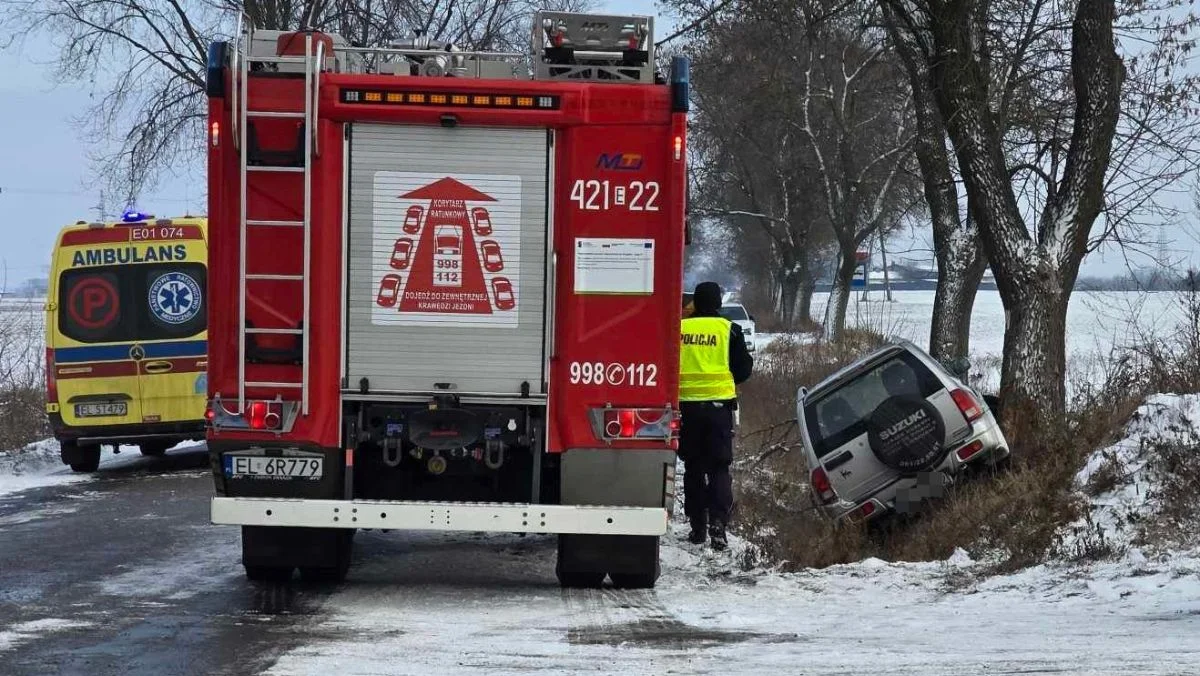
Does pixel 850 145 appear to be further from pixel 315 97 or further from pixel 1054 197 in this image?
pixel 315 97

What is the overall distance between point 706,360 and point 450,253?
2884 mm

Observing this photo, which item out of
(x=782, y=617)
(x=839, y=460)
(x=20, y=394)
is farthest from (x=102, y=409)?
(x=782, y=617)

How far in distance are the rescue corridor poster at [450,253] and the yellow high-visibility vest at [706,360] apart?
2611mm

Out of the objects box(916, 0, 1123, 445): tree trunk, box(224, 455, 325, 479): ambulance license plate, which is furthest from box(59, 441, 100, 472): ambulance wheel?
box(916, 0, 1123, 445): tree trunk

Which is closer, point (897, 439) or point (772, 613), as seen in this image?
point (772, 613)

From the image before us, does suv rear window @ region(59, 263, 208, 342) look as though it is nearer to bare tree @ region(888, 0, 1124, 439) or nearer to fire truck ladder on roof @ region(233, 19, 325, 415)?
bare tree @ region(888, 0, 1124, 439)

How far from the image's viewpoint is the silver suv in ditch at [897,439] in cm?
1159

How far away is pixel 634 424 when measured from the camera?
895 centimetres

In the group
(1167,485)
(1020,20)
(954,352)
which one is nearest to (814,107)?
(954,352)

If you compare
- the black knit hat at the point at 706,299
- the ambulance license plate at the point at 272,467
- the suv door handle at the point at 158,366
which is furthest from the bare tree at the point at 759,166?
the ambulance license plate at the point at 272,467

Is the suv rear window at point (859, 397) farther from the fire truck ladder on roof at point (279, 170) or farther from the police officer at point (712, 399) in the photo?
the fire truck ladder on roof at point (279, 170)

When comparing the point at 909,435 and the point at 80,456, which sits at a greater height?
the point at 909,435

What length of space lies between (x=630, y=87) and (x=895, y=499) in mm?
4321

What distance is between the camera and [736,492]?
572 inches
